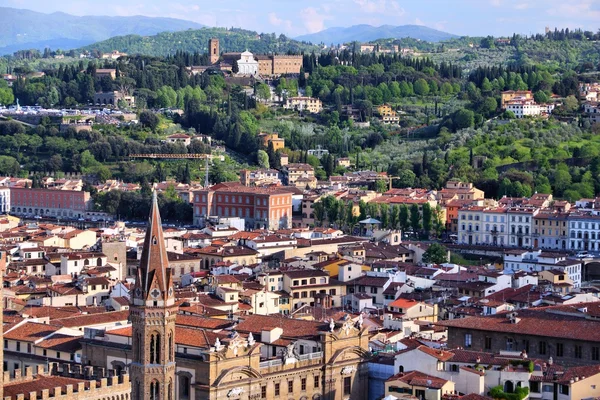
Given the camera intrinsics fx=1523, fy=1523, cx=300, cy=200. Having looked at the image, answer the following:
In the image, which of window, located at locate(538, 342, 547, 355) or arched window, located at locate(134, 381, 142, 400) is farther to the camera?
window, located at locate(538, 342, 547, 355)

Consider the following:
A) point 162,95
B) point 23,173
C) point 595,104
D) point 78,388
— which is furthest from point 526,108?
point 78,388

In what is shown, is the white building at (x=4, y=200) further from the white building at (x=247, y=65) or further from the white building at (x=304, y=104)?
the white building at (x=247, y=65)

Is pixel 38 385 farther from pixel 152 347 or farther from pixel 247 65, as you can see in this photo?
pixel 247 65

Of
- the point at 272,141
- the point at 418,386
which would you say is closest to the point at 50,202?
the point at 272,141

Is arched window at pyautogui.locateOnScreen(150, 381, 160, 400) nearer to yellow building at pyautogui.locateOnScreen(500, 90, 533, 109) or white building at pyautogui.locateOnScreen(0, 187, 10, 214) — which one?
white building at pyautogui.locateOnScreen(0, 187, 10, 214)

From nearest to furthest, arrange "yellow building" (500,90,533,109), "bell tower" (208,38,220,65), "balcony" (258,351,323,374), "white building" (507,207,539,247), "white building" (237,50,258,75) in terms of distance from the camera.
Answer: "balcony" (258,351,323,374) < "white building" (507,207,539,247) < "yellow building" (500,90,533,109) < "white building" (237,50,258,75) < "bell tower" (208,38,220,65)

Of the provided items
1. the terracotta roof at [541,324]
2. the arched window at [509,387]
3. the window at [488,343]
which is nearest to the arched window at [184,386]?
the arched window at [509,387]

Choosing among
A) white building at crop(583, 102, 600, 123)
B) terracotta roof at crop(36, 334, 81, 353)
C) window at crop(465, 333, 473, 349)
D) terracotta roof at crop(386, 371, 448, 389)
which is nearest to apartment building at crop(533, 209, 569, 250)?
white building at crop(583, 102, 600, 123)
